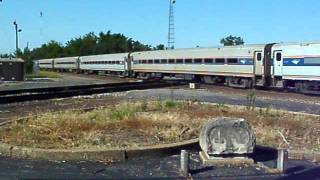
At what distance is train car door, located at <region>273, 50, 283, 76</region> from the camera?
32219 mm

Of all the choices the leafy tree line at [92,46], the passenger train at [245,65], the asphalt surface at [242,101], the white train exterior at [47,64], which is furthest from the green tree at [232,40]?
the asphalt surface at [242,101]

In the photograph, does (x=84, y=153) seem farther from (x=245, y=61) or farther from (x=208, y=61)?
(x=208, y=61)

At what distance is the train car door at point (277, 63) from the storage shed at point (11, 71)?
25.9 m

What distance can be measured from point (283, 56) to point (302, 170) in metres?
25.0

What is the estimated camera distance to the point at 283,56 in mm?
31953

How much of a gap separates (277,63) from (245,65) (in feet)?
11.2

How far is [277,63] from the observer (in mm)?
32625

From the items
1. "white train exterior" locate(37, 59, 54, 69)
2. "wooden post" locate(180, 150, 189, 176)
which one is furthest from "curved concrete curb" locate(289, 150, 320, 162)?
"white train exterior" locate(37, 59, 54, 69)

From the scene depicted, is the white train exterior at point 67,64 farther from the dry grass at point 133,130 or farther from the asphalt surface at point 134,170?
the asphalt surface at point 134,170

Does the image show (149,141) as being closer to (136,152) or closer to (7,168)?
(136,152)

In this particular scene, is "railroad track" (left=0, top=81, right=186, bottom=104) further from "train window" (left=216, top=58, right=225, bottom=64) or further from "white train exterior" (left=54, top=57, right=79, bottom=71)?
"white train exterior" (left=54, top=57, right=79, bottom=71)

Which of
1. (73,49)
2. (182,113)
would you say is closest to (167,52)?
(182,113)

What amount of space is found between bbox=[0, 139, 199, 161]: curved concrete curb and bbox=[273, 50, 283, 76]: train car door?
2472cm

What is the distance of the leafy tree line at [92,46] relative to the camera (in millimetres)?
137750
